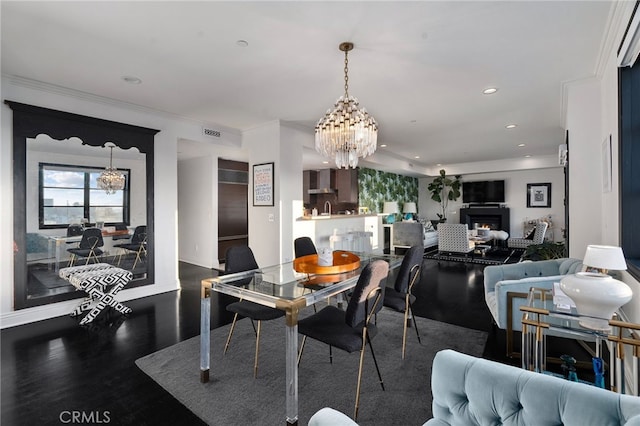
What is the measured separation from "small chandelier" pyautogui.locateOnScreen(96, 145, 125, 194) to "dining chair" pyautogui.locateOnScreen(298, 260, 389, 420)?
348cm

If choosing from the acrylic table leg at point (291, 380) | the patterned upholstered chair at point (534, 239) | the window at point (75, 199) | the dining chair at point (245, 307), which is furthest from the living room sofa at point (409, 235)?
the acrylic table leg at point (291, 380)

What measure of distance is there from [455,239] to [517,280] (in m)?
4.61

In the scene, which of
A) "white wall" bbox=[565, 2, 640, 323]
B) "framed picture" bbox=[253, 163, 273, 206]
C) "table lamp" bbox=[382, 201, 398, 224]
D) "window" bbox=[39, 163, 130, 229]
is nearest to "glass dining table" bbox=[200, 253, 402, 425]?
"framed picture" bbox=[253, 163, 273, 206]

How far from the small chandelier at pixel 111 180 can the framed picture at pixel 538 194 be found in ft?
34.8

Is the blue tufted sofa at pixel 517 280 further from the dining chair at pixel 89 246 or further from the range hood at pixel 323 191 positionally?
the range hood at pixel 323 191

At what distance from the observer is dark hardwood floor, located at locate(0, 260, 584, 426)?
74.7 inches

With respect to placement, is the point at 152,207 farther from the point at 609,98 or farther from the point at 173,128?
the point at 609,98

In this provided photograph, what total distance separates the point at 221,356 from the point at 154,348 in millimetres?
661

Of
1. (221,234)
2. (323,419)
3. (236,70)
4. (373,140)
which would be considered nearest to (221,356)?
(323,419)

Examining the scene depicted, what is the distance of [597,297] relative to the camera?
156 centimetres

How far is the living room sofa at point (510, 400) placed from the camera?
2.56ft

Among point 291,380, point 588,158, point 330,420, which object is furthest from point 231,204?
point 330,420

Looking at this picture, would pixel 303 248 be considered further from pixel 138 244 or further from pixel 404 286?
pixel 138 244

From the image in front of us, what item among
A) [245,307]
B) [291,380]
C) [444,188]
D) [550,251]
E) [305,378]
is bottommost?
[305,378]
